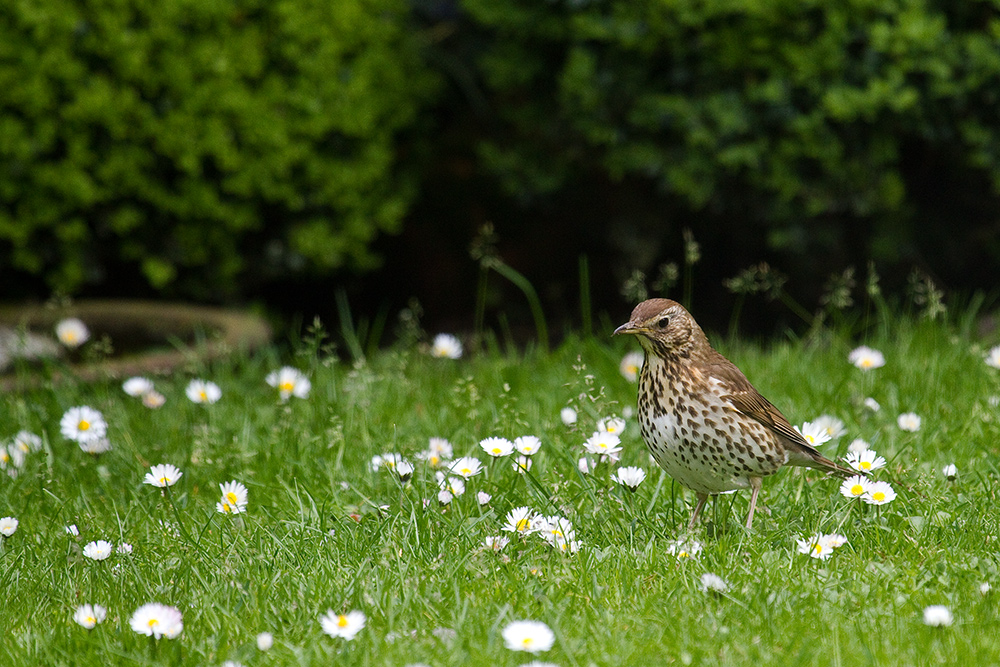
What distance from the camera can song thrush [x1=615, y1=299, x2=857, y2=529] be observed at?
287cm

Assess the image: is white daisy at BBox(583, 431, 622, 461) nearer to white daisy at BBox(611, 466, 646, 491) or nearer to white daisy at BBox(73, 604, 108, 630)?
white daisy at BBox(611, 466, 646, 491)

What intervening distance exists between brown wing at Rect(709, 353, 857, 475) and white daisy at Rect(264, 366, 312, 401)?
A: 1.66 metres

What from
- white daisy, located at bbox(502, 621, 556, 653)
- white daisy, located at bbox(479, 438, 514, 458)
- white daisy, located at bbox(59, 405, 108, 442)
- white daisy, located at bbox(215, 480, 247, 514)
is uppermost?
white daisy, located at bbox(502, 621, 556, 653)

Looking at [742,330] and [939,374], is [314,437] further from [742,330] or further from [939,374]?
[742,330]

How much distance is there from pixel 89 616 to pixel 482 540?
38.4 inches

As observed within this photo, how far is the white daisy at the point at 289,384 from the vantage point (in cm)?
414

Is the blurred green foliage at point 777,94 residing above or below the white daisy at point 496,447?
above

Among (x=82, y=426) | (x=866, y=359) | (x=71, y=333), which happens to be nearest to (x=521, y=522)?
(x=82, y=426)

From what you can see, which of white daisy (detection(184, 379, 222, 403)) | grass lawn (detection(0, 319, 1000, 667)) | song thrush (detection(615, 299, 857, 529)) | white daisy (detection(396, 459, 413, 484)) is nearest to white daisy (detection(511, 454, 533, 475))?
grass lawn (detection(0, 319, 1000, 667))

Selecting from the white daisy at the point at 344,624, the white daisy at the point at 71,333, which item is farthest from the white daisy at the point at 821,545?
the white daisy at the point at 71,333

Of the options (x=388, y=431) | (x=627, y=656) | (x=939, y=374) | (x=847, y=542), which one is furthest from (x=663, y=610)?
(x=939, y=374)

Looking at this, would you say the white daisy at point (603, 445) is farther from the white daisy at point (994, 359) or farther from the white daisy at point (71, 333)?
the white daisy at point (71, 333)

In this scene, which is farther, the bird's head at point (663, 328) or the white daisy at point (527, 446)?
the white daisy at point (527, 446)

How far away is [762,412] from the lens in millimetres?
2988
